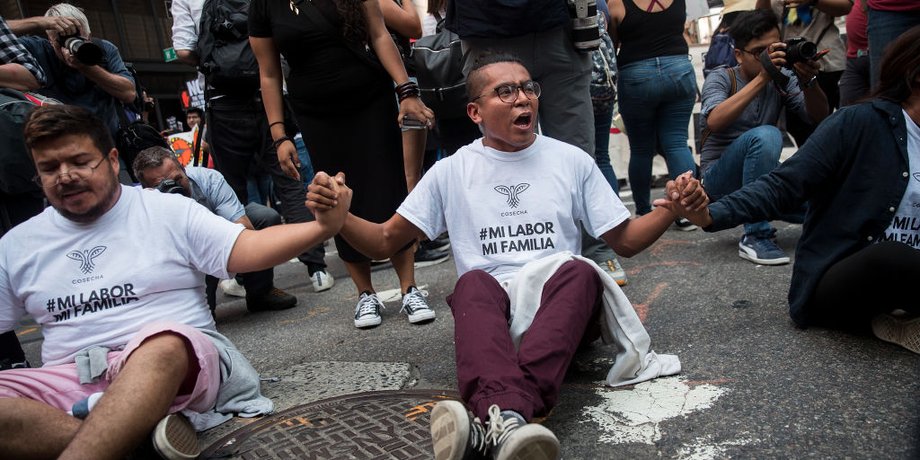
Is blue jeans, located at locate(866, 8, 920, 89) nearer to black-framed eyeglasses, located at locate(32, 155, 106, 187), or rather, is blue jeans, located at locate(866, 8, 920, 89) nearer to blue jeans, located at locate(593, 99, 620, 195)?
blue jeans, located at locate(593, 99, 620, 195)

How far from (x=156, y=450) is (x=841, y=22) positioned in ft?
33.3

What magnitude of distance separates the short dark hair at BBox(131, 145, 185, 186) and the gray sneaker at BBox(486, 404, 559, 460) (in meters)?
2.71

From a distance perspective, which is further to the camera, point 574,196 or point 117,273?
point 574,196

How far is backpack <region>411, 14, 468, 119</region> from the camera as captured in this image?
3.79m

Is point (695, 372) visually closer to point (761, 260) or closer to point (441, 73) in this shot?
point (761, 260)

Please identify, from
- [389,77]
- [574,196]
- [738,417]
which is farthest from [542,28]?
[738,417]

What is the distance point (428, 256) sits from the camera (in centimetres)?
510

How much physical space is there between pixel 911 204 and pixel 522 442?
1.69 metres

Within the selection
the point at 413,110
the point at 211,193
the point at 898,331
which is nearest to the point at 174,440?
the point at 413,110

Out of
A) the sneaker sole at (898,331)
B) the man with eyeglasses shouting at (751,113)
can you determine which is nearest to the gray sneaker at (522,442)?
the sneaker sole at (898,331)

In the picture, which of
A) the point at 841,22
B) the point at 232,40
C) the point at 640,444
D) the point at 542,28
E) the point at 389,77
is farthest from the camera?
the point at 841,22

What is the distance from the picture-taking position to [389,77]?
3.53m

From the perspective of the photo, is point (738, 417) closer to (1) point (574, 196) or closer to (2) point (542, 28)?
(1) point (574, 196)

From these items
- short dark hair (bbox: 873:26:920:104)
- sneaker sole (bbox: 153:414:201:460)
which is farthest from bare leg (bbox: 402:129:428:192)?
short dark hair (bbox: 873:26:920:104)
